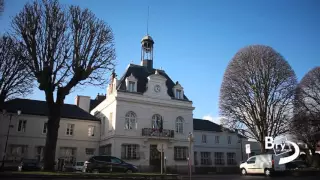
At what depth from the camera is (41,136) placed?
3716 centimetres

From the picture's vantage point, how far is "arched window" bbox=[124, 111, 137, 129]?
36.3 meters

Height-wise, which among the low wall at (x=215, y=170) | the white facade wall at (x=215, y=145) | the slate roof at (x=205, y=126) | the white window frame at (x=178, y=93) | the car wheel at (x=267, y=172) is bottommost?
the low wall at (x=215, y=170)

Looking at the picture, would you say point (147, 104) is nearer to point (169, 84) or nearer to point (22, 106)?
point (169, 84)

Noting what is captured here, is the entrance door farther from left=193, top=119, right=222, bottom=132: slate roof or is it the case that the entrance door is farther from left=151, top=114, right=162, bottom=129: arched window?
left=193, top=119, right=222, bottom=132: slate roof

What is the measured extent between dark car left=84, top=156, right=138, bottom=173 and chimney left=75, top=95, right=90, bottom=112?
83.0ft

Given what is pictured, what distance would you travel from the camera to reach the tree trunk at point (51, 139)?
2088 cm

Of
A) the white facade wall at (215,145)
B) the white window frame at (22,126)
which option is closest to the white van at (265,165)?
the white facade wall at (215,145)

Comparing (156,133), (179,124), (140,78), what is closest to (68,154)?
(156,133)

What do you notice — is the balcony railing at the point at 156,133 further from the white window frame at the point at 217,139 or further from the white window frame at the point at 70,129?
the white window frame at the point at 217,139

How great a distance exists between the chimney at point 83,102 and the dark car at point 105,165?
25289mm

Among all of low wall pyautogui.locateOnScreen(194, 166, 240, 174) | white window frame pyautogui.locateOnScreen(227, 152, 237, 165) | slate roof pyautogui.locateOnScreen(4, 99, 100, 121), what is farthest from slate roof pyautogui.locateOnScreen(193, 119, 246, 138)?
slate roof pyautogui.locateOnScreen(4, 99, 100, 121)

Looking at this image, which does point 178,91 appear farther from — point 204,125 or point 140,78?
point 204,125

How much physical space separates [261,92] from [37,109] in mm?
29713

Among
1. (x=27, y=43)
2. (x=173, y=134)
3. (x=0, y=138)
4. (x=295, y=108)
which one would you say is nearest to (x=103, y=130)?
(x=173, y=134)
